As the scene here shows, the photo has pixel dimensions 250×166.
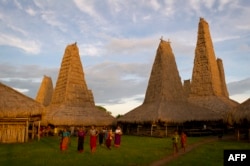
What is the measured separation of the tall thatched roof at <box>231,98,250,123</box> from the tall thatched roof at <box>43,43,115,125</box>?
15116 mm

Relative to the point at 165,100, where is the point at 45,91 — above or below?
above

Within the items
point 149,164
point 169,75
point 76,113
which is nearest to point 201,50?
point 169,75

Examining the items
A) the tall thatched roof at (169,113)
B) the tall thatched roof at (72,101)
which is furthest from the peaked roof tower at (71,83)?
the tall thatched roof at (169,113)

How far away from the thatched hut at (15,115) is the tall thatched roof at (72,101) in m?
7.18

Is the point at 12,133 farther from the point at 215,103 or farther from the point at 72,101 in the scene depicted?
the point at 215,103

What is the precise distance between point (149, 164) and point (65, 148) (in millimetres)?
6707

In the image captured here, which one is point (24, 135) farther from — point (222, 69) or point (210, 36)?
point (222, 69)

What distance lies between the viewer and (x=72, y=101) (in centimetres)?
3750

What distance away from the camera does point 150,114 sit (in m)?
33.2

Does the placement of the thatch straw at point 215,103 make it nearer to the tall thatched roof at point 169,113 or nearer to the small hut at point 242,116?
the tall thatched roof at point 169,113

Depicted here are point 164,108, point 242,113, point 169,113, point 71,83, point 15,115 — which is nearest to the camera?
point 15,115

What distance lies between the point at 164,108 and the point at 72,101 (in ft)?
37.0

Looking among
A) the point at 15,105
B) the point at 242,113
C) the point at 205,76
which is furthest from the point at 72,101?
the point at 242,113

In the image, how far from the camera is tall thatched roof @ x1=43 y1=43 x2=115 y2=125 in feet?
113
